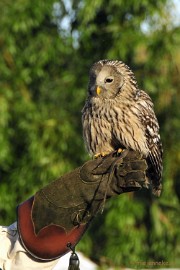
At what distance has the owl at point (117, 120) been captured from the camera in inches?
223

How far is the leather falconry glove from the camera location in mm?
4310

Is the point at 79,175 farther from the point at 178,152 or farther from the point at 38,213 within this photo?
the point at 178,152

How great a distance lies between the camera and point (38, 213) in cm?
437

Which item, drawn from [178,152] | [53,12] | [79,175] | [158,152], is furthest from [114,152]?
[53,12]

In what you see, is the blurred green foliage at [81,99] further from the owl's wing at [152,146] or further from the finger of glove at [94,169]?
the finger of glove at [94,169]

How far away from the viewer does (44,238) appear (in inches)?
170

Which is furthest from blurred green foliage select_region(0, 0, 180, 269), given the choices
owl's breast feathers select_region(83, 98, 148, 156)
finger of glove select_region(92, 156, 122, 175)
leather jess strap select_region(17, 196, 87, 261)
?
leather jess strap select_region(17, 196, 87, 261)

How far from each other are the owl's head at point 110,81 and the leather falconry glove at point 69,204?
1079 millimetres

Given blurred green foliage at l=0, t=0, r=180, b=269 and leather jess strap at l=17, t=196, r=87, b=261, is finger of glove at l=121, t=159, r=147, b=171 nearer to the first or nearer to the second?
leather jess strap at l=17, t=196, r=87, b=261

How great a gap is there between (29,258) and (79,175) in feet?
1.78

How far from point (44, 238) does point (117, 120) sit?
1.53 metres

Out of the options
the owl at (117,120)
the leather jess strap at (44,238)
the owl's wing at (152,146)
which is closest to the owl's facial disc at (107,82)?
the owl at (117,120)

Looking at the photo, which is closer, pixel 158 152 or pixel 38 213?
pixel 38 213

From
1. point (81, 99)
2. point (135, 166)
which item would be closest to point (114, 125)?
point (135, 166)
